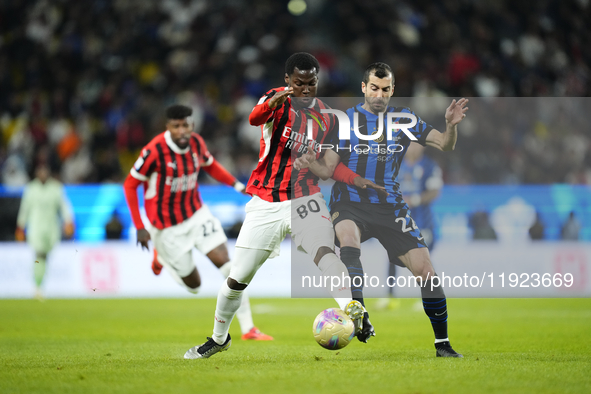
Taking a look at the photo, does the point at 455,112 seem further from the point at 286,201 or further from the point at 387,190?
the point at 286,201

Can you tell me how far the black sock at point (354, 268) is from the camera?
5227 millimetres

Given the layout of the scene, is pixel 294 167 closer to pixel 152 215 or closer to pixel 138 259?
pixel 152 215

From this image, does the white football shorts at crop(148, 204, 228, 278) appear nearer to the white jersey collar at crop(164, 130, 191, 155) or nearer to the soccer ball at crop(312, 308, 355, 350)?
the white jersey collar at crop(164, 130, 191, 155)

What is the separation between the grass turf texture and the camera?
416 cm

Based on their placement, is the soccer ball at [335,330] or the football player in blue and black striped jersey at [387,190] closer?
the soccer ball at [335,330]

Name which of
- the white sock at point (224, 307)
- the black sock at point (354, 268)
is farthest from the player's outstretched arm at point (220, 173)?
the black sock at point (354, 268)

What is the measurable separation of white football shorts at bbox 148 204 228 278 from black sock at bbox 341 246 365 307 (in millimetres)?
2384

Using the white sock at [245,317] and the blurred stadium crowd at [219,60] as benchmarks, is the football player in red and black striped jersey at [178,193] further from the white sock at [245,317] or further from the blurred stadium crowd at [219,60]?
the blurred stadium crowd at [219,60]

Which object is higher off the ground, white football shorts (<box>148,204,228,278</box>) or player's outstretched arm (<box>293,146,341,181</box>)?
player's outstretched arm (<box>293,146,341,181</box>)

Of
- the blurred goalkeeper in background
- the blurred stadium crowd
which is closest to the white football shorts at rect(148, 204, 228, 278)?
the blurred goalkeeper in background

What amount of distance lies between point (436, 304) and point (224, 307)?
161 centimetres

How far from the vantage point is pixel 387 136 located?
5.56 meters

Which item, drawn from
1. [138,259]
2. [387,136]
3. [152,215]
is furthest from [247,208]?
[138,259]

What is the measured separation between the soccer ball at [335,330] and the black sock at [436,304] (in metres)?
0.73
